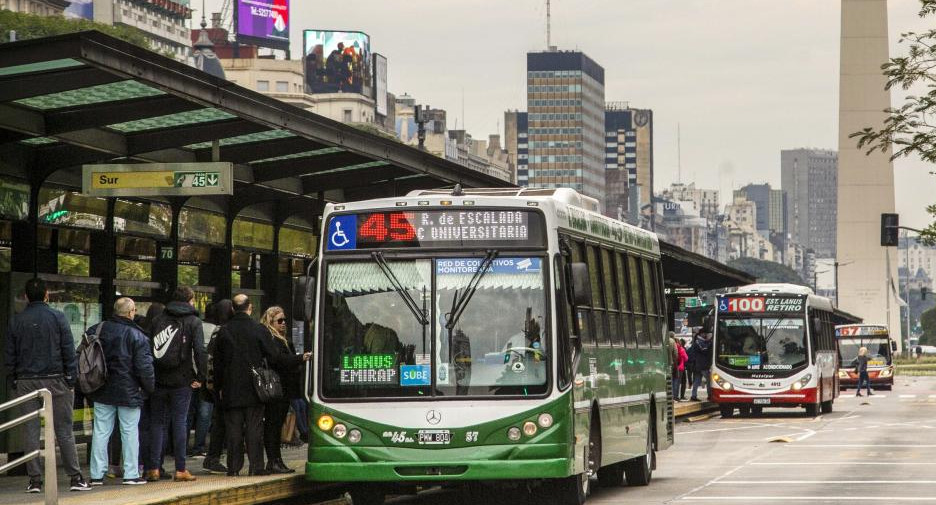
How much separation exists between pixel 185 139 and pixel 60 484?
3.96 meters

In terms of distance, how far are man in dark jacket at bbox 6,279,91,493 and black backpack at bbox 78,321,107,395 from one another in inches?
6.4

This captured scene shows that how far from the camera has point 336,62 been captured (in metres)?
166

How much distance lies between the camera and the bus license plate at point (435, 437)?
14.7m

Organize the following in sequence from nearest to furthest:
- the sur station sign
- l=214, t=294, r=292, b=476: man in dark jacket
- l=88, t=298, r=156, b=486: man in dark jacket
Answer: l=88, t=298, r=156, b=486: man in dark jacket < l=214, t=294, r=292, b=476: man in dark jacket < the sur station sign

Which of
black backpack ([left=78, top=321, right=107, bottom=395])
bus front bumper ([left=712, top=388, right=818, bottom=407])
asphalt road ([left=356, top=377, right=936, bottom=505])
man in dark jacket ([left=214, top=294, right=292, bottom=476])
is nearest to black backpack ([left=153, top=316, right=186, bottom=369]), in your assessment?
man in dark jacket ([left=214, top=294, right=292, bottom=476])

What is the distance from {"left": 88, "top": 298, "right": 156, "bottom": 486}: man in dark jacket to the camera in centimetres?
1478

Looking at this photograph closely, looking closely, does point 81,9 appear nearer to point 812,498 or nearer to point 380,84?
point 380,84

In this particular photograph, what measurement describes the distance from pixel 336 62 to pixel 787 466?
146 meters

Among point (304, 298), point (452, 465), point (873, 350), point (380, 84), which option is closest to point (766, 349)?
point (452, 465)

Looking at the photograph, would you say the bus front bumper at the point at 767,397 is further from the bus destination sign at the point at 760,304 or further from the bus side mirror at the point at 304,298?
the bus side mirror at the point at 304,298

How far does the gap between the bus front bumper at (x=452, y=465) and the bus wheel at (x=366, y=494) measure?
1.96ft

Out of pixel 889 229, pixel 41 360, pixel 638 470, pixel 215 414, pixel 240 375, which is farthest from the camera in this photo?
pixel 889 229

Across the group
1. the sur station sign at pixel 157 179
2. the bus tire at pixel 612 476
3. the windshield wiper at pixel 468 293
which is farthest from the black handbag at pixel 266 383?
the bus tire at pixel 612 476

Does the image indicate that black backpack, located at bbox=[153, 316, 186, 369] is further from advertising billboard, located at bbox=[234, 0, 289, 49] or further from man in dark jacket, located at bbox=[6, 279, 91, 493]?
advertising billboard, located at bbox=[234, 0, 289, 49]
